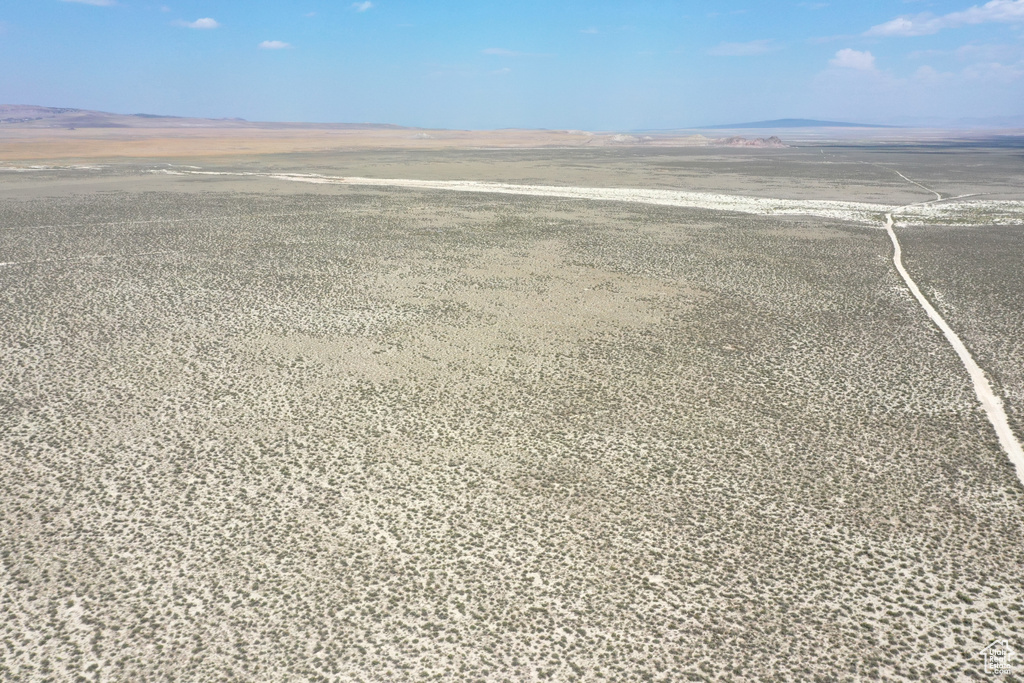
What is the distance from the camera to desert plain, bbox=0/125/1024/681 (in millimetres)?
2990

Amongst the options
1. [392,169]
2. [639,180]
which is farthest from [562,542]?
[392,169]

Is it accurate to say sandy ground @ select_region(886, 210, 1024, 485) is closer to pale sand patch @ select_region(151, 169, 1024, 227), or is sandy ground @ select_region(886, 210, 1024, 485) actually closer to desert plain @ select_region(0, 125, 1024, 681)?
desert plain @ select_region(0, 125, 1024, 681)

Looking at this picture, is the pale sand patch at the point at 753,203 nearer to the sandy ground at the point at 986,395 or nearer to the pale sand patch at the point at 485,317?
the sandy ground at the point at 986,395

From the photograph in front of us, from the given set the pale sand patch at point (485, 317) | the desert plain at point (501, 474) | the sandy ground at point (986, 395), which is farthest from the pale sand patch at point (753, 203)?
the pale sand patch at point (485, 317)

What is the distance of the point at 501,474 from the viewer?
4.39 metres

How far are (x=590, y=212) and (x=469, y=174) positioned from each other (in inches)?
555

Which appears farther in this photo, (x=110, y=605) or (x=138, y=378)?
(x=138, y=378)

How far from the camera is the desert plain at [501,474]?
2.99 meters

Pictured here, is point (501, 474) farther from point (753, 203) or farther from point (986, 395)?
point (753, 203)

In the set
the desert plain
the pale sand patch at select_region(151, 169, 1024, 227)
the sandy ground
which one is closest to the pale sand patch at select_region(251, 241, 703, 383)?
the desert plain

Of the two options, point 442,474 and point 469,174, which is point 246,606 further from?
point 469,174

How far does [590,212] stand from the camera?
1720cm

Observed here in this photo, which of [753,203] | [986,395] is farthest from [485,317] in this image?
[753,203]

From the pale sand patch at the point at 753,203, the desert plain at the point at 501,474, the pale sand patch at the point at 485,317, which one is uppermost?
the pale sand patch at the point at 753,203
